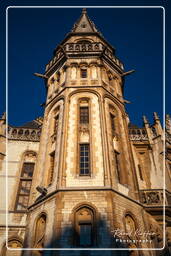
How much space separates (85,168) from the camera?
14586 mm

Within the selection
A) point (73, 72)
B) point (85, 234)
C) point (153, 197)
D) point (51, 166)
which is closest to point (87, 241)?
point (85, 234)

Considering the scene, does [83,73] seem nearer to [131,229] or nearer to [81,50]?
[81,50]

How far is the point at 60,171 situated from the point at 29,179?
238 inches

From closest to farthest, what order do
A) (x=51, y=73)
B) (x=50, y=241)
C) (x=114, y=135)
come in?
1. (x=50, y=241)
2. (x=114, y=135)
3. (x=51, y=73)

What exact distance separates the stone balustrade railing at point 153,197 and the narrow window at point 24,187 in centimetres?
805

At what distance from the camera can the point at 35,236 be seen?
13.1m

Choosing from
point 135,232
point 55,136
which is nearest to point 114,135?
point 55,136

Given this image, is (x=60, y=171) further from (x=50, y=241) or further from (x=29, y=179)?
(x=29, y=179)

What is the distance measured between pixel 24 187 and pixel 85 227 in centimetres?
802

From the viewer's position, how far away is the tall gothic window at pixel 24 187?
17.9 meters

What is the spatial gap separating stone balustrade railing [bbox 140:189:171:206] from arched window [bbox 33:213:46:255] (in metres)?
5.75

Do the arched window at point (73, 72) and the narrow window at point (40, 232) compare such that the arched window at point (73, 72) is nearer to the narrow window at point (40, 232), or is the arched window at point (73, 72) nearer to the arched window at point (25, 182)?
the arched window at point (25, 182)

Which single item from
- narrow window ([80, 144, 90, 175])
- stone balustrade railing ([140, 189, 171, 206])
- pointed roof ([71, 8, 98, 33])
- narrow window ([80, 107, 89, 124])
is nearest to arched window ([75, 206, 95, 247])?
narrow window ([80, 144, 90, 175])

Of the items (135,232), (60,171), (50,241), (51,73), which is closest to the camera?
(50,241)
